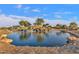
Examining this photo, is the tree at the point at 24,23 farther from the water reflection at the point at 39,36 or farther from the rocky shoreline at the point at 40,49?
the rocky shoreline at the point at 40,49

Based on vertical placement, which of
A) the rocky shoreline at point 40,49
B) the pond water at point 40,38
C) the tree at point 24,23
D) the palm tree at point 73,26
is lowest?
the rocky shoreline at point 40,49

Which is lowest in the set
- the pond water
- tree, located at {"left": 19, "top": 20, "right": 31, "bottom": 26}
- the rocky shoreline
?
the rocky shoreline

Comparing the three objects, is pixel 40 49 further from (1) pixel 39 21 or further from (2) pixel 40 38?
(1) pixel 39 21

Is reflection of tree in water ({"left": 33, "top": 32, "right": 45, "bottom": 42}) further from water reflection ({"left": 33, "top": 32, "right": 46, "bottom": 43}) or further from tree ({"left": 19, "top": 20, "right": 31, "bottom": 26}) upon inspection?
tree ({"left": 19, "top": 20, "right": 31, "bottom": 26})

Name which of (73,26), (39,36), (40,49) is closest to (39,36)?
(39,36)

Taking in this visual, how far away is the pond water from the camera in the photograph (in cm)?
149

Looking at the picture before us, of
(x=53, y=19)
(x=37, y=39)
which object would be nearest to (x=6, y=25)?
(x=37, y=39)

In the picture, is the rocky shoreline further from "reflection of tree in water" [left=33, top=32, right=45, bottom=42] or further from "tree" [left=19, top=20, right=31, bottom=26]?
"tree" [left=19, top=20, right=31, bottom=26]

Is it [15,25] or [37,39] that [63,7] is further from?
[15,25]

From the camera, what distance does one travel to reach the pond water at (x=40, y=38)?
4.87 feet

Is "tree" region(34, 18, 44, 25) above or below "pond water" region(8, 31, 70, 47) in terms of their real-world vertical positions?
above

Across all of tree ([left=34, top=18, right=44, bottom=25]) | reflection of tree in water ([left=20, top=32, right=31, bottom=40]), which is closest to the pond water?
reflection of tree in water ([left=20, top=32, right=31, bottom=40])

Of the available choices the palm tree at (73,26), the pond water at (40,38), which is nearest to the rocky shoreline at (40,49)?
the pond water at (40,38)
